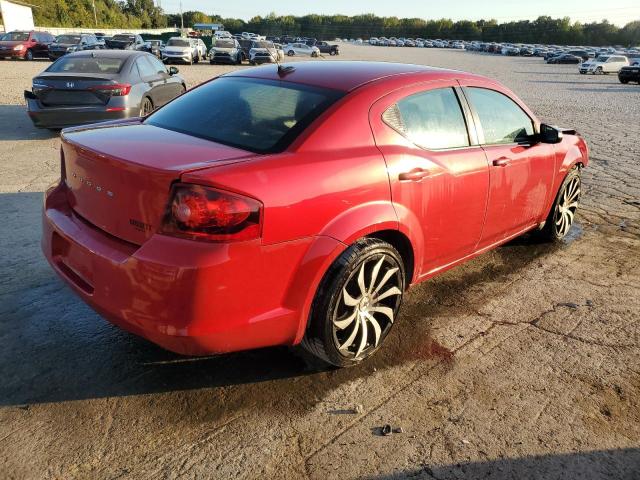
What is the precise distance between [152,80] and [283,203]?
799 cm

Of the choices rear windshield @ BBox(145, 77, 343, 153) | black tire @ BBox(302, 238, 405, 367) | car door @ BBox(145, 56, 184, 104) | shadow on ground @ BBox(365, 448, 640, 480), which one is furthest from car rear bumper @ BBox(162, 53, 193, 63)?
shadow on ground @ BBox(365, 448, 640, 480)

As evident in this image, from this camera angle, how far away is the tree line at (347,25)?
247ft

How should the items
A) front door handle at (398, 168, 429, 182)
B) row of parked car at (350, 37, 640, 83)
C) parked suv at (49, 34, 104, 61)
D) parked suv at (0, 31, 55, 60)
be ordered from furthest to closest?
row of parked car at (350, 37, 640, 83) < parked suv at (0, 31, 55, 60) < parked suv at (49, 34, 104, 61) < front door handle at (398, 168, 429, 182)

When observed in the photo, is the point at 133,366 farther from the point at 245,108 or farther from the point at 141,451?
the point at 245,108

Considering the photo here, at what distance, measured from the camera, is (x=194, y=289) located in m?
2.23

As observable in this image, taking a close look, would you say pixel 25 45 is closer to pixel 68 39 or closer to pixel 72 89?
pixel 68 39

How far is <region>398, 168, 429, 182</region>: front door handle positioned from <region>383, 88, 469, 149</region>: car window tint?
0.19 metres

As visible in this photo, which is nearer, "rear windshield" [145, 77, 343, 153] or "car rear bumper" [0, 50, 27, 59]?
"rear windshield" [145, 77, 343, 153]

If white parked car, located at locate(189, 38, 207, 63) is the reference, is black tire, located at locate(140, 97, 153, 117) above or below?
above

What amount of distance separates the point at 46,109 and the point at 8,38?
25318 millimetres

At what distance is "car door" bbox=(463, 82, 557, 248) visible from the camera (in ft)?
12.1

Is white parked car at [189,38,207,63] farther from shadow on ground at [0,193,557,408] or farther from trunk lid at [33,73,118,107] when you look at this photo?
shadow on ground at [0,193,557,408]

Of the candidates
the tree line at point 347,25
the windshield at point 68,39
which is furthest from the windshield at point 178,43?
the tree line at point 347,25

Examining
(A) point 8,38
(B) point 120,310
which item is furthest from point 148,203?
(A) point 8,38
